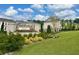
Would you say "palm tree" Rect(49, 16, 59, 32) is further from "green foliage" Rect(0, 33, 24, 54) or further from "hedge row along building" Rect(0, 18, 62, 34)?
"green foliage" Rect(0, 33, 24, 54)

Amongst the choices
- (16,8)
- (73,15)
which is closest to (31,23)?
(16,8)

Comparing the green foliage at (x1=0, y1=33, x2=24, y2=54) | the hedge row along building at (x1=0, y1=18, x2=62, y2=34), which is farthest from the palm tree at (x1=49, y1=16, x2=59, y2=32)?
the green foliage at (x1=0, y1=33, x2=24, y2=54)

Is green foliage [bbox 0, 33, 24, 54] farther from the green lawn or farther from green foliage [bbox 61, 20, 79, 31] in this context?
green foliage [bbox 61, 20, 79, 31]

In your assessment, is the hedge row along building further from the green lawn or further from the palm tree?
the green lawn

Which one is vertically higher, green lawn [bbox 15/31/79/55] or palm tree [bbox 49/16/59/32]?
palm tree [bbox 49/16/59/32]

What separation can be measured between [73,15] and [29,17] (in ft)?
1.46

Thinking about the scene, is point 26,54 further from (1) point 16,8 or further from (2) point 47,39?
(1) point 16,8

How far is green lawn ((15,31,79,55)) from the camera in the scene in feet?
7.89

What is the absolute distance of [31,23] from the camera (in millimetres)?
2465

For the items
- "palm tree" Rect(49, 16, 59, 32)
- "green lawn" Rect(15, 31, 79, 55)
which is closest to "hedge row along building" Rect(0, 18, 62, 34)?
"palm tree" Rect(49, 16, 59, 32)

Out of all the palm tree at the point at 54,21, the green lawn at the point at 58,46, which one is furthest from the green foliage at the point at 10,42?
the palm tree at the point at 54,21

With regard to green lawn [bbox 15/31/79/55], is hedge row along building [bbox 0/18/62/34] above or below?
above

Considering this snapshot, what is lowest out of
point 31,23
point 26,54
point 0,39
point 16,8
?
point 26,54

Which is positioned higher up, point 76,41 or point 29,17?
point 29,17
